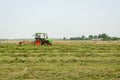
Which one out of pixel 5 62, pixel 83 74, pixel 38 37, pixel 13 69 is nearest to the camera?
pixel 83 74

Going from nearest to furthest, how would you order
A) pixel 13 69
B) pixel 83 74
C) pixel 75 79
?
pixel 75 79, pixel 83 74, pixel 13 69

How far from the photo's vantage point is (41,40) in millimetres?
33844

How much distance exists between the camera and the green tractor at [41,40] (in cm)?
3334

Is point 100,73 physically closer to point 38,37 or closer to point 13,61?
point 13,61

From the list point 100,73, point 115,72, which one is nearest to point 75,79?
point 100,73

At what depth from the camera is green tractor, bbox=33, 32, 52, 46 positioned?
33.3 m

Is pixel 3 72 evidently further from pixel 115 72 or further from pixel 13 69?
pixel 115 72

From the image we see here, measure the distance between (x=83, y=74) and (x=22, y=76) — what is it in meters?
2.49

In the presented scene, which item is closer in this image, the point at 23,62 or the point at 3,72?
the point at 3,72

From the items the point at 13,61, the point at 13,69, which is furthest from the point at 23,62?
the point at 13,69

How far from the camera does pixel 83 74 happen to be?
11102 millimetres

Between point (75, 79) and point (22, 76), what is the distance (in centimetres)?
213

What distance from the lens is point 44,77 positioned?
415 inches

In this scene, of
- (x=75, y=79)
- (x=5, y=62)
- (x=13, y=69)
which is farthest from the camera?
(x=5, y=62)
